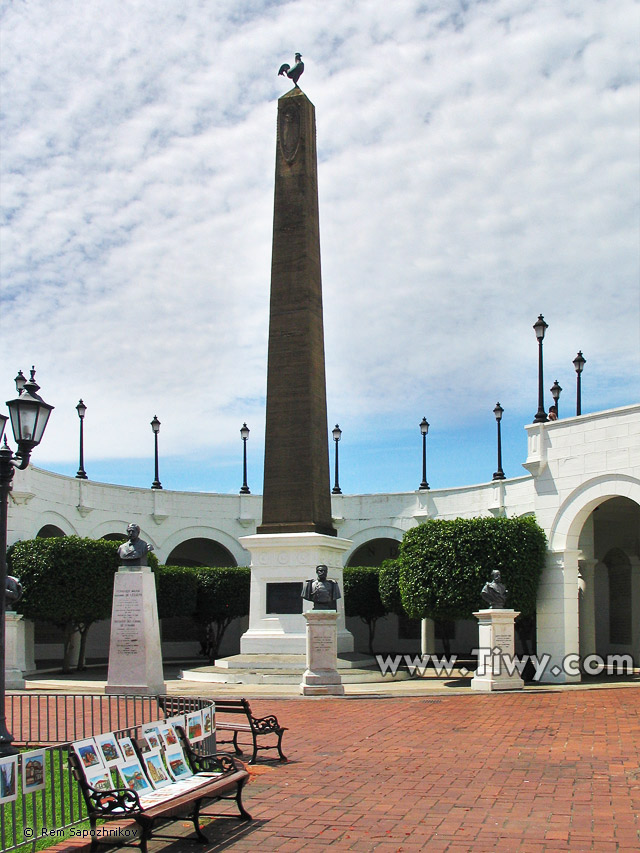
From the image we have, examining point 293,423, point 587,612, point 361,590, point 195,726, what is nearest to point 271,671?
point 293,423

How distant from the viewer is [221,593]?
3488 centimetres

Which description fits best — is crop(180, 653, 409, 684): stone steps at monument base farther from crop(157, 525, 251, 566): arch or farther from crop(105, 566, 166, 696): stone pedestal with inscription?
crop(157, 525, 251, 566): arch

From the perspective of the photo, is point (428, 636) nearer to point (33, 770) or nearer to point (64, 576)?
point (64, 576)

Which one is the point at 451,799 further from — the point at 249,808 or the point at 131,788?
the point at 131,788

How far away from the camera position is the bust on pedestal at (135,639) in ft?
52.1

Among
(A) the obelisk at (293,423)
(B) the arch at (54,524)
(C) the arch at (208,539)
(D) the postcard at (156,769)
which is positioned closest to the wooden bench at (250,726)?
(D) the postcard at (156,769)

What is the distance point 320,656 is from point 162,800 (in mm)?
11286

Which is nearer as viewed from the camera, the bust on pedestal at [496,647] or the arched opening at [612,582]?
the bust on pedestal at [496,647]

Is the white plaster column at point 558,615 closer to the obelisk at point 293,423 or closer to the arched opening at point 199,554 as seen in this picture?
the obelisk at point 293,423

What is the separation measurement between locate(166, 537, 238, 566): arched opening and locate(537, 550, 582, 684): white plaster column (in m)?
20.1

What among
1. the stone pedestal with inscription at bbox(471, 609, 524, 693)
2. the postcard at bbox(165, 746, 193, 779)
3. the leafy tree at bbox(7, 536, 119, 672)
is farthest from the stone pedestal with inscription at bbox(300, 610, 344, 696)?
the leafy tree at bbox(7, 536, 119, 672)

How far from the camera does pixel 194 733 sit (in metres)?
9.29

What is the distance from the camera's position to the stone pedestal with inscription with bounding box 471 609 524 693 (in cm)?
2044

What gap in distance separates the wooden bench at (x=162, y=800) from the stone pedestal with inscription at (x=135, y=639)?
719cm
